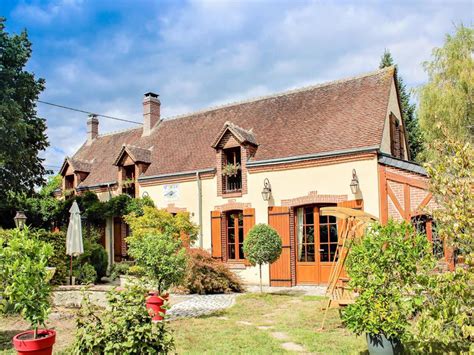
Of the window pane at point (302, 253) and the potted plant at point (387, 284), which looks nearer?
the potted plant at point (387, 284)

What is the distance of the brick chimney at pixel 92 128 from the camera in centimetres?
2320

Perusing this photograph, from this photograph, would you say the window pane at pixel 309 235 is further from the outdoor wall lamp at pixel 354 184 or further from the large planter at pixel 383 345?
the large planter at pixel 383 345

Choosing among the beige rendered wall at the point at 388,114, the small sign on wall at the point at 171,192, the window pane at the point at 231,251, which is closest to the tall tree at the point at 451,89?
the beige rendered wall at the point at 388,114

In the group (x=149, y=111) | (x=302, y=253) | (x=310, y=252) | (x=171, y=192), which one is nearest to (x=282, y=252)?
(x=302, y=253)

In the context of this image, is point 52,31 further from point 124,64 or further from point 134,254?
point 134,254

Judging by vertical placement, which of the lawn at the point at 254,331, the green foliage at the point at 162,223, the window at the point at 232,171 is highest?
the window at the point at 232,171

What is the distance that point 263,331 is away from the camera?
6891 millimetres

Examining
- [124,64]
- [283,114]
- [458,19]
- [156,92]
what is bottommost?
[283,114]

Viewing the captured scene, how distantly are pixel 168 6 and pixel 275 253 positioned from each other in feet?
21.9

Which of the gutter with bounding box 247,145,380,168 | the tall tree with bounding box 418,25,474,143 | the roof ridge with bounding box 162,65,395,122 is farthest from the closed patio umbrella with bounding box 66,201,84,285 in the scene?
the tall tree with bounding box 418,25,474,143

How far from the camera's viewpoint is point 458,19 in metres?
16.8

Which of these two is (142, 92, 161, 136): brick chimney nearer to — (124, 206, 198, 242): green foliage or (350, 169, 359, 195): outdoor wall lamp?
(124, 206, 198, 242): green foliage

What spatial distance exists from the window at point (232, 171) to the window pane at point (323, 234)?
315 centimetres

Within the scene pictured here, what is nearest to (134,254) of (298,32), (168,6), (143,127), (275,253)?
(275,253)
